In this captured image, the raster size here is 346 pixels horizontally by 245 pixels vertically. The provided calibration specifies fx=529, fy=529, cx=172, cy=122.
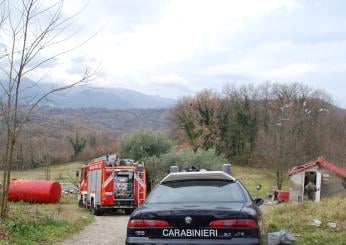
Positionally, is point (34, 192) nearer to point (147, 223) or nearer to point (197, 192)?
point (197, 192)

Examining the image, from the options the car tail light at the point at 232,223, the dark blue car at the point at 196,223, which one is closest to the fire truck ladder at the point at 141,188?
the dark blue car at the point at 196,223

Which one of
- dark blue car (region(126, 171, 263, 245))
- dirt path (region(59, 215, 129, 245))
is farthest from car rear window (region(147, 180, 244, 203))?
dirt path (region(59, 215, 129, 245))

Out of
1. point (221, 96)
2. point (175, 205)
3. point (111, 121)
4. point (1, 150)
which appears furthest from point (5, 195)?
point (111, 121)

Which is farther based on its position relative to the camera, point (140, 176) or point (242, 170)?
point (242, 170)

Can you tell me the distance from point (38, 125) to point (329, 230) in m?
8.23

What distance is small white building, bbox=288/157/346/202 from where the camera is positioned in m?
41.0

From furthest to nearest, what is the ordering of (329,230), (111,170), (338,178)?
1. (338,178)
2. (111,170)
3. (329,230)

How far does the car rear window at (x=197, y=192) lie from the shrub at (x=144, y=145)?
37851 millimetres

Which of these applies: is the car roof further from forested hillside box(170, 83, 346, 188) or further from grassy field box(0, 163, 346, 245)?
forested hillside box(170, 83, 346, 188)

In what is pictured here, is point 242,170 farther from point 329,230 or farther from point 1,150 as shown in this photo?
point 329,230

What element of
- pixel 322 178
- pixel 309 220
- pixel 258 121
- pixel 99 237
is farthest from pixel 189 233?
pixel 258 121

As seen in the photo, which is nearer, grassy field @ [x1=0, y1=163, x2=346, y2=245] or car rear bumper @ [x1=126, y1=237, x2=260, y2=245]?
car rear bumper @ [x1=126, y1=237, x2=260, y2=245]

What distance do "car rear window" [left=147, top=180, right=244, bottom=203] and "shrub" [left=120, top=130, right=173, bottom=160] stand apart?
124 feet

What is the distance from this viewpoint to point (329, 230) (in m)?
12.6
